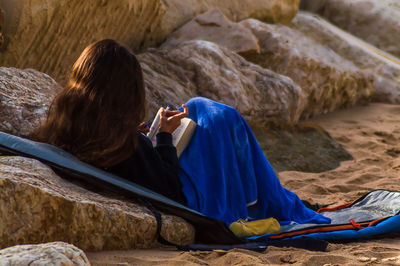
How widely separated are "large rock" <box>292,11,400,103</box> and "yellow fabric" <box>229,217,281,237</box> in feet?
19.5

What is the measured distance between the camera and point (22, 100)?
3.01 m

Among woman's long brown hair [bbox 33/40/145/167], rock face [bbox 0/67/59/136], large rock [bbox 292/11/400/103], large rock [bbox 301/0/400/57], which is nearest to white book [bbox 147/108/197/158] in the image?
woman's long brown hair [bbox 33/40/145/167]

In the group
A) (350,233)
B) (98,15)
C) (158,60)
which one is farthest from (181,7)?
(350,233)

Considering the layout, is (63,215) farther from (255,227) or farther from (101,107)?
(255,227)

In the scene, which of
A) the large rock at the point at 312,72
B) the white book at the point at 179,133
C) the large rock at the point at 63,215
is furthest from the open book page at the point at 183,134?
the large rock at the point at 312,72

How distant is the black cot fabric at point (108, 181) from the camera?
90.3 inches

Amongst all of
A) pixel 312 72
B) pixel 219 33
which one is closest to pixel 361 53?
pixel 312 72

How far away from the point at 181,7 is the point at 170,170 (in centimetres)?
414

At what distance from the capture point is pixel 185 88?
493cm

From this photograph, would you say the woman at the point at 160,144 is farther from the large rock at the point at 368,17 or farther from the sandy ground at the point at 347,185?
the large rock at the point at 368,17

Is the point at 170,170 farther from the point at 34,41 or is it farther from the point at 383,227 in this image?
the point at 34,41

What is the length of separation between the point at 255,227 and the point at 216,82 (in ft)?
8.35

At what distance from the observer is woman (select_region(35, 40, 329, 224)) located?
2.43 m

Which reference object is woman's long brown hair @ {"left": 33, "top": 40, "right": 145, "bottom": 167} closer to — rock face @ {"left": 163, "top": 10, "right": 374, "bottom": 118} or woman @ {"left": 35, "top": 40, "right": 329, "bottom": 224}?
woman @ {"left": 35, "top": 40, "right": 329, "bottom": 224}
